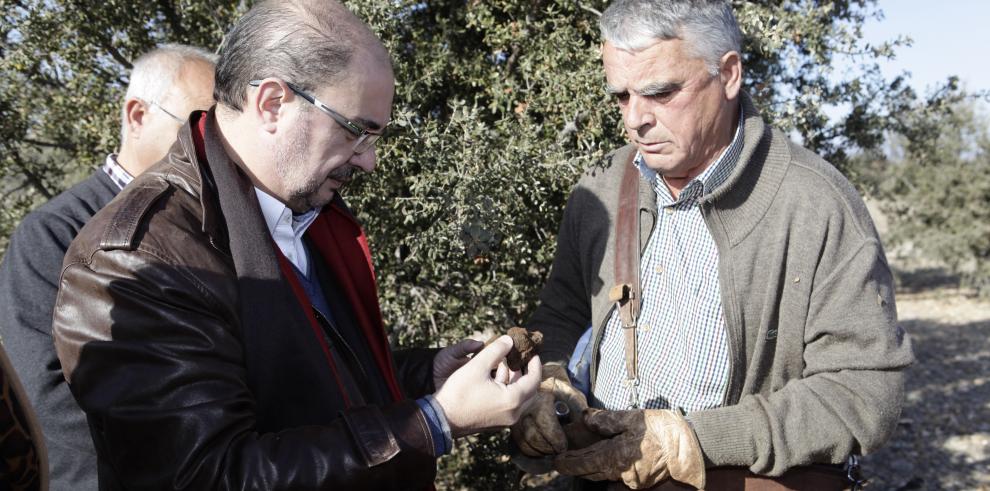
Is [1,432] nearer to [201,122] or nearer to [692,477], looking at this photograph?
[201,122]

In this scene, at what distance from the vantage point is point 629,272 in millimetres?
2746

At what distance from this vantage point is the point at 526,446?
260cm

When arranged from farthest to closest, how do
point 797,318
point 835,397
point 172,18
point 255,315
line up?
1. point 172,18
2. point 797,318
3. point 835,397
4. point 255,315

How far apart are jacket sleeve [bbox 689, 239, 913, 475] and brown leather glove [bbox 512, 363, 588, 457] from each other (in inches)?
16.6

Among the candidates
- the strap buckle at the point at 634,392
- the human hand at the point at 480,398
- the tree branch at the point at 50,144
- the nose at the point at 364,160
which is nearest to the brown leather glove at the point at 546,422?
the strap buckle at the point at 634,392

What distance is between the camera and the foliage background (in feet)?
11.0

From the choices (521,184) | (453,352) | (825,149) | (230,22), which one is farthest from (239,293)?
(825,149)

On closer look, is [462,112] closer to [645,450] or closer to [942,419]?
[645,450]

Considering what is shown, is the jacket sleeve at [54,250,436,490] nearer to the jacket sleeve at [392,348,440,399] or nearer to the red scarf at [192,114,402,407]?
the red scarf at [192,114,402,407]

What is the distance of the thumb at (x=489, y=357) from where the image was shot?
195cm

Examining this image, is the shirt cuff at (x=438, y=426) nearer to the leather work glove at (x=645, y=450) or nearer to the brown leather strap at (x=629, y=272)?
the leather work glove at (x=645, y=450)

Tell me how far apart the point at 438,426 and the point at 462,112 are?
190 cm

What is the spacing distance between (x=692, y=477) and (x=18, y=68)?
3664 millimetres

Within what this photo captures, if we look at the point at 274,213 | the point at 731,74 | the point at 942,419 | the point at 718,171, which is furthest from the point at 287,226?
the point at 942,419
